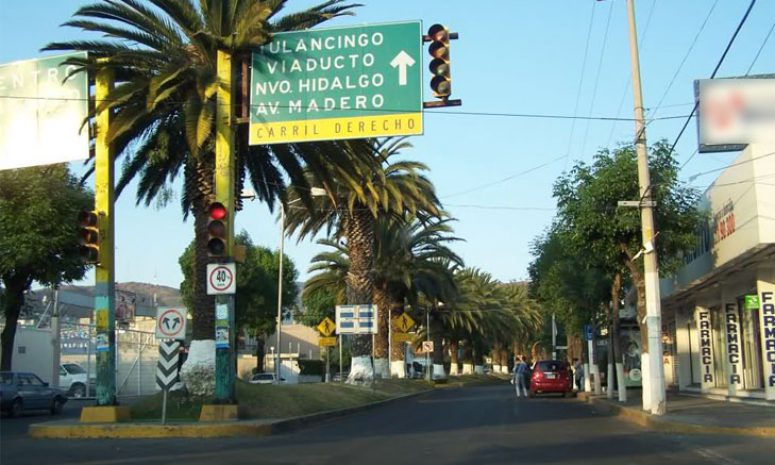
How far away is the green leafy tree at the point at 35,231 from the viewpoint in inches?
1254

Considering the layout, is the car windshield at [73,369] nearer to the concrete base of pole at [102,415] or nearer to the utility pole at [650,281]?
the concrete base of pole at [102,415]

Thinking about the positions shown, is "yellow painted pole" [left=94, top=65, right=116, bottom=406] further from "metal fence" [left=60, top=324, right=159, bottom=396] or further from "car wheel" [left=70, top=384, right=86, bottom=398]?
"car wheel" [left=70, top=384, right=86, bottom=398]

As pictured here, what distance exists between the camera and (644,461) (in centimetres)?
1321

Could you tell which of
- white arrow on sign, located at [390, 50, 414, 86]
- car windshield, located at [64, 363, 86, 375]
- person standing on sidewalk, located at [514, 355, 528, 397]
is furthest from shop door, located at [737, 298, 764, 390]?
car windshield, located at [64, 363, 86, 375]

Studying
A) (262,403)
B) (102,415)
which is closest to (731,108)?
(262,403)

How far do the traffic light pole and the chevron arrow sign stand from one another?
1356 millimetres

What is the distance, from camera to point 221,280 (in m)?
19.6

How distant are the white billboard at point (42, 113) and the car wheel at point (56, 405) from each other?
41.4ft

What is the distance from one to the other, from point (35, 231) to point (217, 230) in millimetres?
16893

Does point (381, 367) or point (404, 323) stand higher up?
point (404, 323)

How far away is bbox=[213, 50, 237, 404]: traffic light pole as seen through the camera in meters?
20.1

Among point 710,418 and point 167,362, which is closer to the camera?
point 167,362

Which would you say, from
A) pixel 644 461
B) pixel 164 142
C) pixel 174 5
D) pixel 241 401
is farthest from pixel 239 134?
pixel 644 461

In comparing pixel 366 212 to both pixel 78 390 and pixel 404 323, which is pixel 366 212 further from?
pixel 78 390
